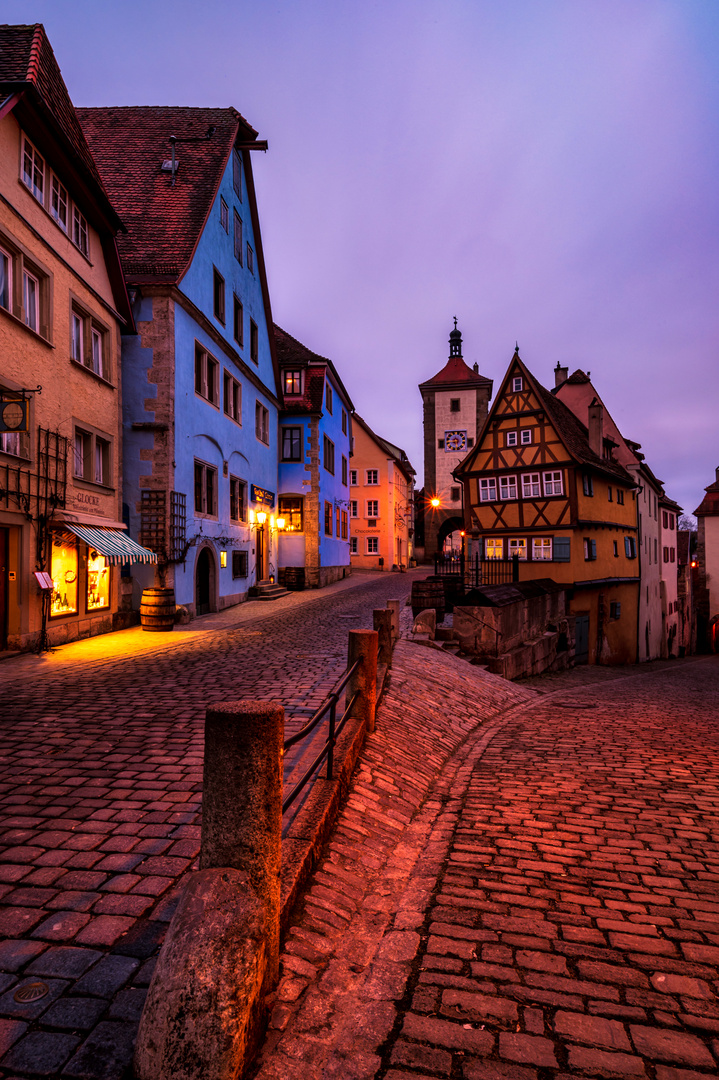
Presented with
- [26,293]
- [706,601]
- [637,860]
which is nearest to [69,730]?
[637,860]

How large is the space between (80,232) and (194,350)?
15.8 ft

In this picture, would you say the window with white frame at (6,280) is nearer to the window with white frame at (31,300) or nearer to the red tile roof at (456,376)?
the window with white frame at (31,300)

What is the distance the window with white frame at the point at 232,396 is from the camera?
20.3 metres

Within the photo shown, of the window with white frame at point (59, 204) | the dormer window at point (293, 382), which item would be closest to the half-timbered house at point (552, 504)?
the dormer window at point (293, 382)

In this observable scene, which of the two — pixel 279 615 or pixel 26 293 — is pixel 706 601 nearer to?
pixel 279 615

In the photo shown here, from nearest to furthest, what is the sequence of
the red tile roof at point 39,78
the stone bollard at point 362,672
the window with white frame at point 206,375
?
the stone bollard at point 362,672 → the red tile roof at point 39,78 → the window with white frame at point 206,375

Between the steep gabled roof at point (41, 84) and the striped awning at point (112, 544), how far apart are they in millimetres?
7171

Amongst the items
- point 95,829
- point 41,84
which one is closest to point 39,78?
point 41,84

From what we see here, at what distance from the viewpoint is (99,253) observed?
13844mm

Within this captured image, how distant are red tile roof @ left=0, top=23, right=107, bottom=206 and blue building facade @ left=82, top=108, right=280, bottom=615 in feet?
11.8

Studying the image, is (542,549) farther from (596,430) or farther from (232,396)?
(232,396)

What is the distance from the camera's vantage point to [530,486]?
2484 centimetres

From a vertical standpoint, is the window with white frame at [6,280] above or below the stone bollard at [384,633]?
above

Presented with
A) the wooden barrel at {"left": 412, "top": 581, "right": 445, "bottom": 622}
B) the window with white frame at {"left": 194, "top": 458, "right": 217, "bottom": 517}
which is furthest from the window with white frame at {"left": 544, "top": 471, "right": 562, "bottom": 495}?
the window with white frame at {"left": 194, "top": 458, "right": 217, "bottom": 517}
